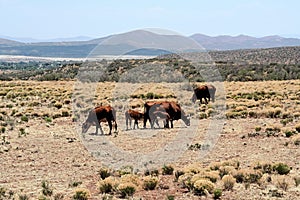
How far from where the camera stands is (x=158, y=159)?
50.8 ft

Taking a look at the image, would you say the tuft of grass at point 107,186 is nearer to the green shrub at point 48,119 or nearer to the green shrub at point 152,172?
the green shrub at point 152,172

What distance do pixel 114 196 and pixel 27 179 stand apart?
3128mm

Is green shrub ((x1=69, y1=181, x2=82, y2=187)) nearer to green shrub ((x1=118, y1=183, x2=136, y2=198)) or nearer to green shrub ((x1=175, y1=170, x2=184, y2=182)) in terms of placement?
green shrub ((x1=118, y1=183, x2=136, y2=198))

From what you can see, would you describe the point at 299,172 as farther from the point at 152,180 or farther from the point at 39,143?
the point at 39,143

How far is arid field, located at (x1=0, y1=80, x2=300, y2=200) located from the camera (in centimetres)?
1136

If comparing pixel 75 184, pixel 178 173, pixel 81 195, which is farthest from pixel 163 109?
pixel 81 195

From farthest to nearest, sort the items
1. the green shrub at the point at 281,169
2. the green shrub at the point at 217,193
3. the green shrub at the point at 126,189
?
1. the green shrub at the point at 281,169
2. the green shrub at the point at 126,189
3. the green shrub at the point at 217,193

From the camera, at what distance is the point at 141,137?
1961cm

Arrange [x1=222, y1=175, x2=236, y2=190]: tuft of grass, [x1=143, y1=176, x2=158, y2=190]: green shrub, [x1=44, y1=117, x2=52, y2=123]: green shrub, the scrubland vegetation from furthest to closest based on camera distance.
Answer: [x1=44, y1=117, x2=52, y2=123]: green shrub < [x1=143, y1=176, x2=158, y2=190]: green shrub < [x1=222, y1=175, x2=236, y2=190]: tuft of grass < the scrubland vegetation

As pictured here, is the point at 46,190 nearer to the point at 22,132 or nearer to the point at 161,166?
the point at 161,166

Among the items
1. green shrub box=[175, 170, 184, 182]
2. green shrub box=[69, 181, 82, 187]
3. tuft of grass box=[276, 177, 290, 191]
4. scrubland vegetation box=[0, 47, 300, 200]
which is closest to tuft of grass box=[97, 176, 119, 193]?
scrubland vegetation box=[0, 47, 300, 200]

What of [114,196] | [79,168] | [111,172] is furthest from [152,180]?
[79,168]

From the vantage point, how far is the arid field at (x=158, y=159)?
37.3 ft

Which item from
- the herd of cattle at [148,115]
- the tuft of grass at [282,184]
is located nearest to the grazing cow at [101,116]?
the herd of cattle at [148,115]
